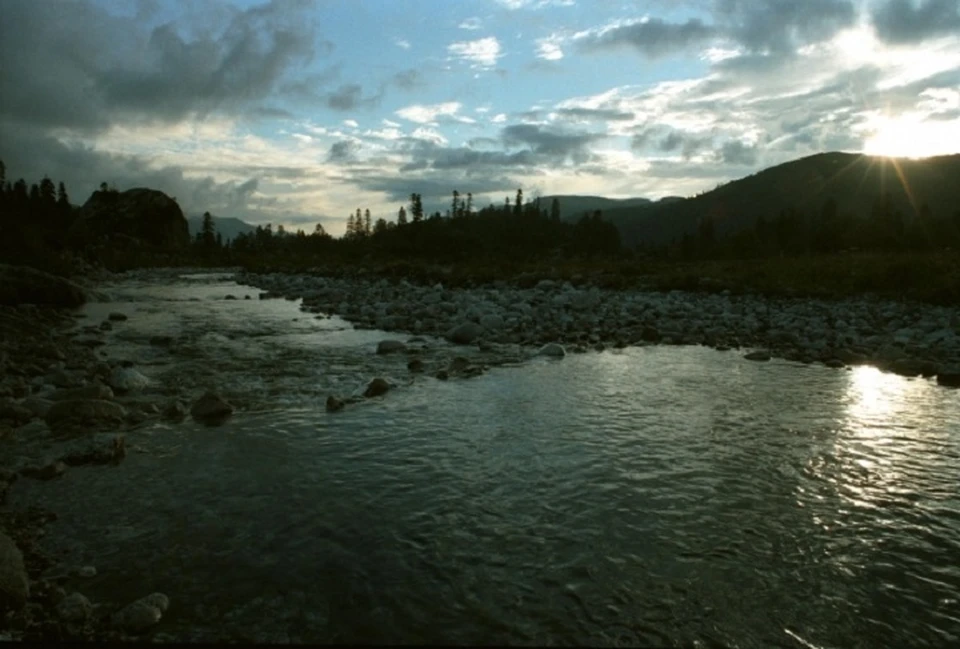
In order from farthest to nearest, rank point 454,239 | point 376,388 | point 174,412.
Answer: point 454,239 → point 376,388 → point 174,412

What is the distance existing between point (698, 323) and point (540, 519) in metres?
11.8

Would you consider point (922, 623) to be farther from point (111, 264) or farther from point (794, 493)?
point (111, 264)

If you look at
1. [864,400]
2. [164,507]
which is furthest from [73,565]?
[864,400]

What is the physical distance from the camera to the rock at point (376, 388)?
855 centimetres

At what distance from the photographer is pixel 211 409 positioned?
24.5 ft

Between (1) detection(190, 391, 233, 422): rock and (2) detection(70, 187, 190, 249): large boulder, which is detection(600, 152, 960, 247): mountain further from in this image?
(1) detection(190, 391, 233, 422): rock

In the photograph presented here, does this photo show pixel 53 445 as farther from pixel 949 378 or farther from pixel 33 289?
pixel 33 289

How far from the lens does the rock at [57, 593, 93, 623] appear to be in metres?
3.27

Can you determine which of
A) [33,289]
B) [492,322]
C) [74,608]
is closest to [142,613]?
[74,608]

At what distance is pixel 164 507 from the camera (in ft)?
15.6

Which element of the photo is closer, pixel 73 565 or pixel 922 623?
pixel 922 623

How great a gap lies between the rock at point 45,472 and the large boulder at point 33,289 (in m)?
15.1

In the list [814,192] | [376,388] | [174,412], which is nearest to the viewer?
[174,412]

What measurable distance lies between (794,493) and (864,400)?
13.9ft
